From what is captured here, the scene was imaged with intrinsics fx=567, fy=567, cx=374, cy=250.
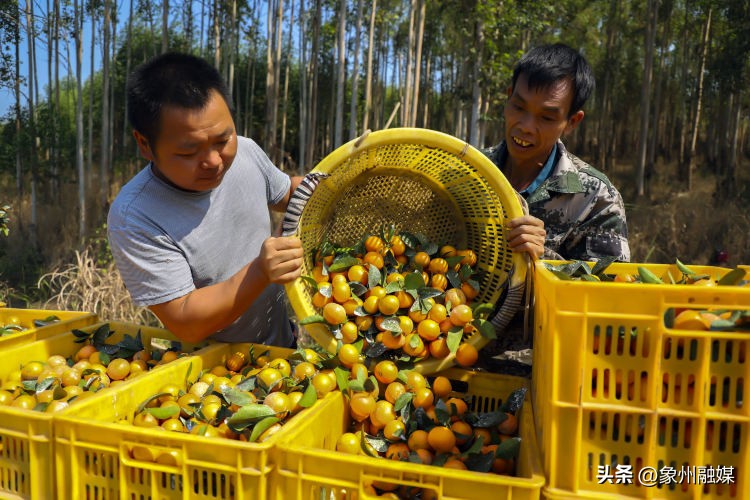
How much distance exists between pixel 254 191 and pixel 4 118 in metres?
9.50

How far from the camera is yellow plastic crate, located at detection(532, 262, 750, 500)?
3.13 feet

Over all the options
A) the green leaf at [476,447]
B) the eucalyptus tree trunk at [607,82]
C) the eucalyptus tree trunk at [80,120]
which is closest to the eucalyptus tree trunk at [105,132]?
the eucalyptus tree trunk at [80,120]

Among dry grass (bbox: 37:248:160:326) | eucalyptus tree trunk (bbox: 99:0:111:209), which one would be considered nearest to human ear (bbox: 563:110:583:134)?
dry grass (bbox: 37:248:160:326)

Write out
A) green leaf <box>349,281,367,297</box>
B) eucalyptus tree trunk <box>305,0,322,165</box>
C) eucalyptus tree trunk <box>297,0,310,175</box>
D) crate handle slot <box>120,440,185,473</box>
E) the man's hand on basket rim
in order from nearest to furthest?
crate handle slot <box>120,440,185,473</box>
the man's hand on basket rim
green leaf <box>349,281,367,297</box>
eucalyptus tree trunk <box>297,0,310,175</box>
eucalyptus tree trunk <box>305,0,322,165</box>

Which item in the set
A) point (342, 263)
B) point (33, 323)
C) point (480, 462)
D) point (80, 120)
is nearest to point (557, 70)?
point (342, 263)

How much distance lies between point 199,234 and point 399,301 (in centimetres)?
68

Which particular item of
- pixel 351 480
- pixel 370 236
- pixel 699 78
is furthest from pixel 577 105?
pixel 699 78

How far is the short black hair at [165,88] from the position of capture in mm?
1563

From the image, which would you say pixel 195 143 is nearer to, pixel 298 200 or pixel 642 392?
pixel 298 200

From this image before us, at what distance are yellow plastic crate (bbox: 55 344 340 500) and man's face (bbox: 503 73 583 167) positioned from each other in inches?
45.4

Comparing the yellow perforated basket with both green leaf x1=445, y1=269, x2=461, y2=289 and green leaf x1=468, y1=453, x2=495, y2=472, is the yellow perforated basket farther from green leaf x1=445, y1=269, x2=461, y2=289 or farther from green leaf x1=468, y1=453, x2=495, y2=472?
green leaf x1=468, y1=453, x2=495, y2=472

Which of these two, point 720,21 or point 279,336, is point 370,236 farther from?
point 720,21

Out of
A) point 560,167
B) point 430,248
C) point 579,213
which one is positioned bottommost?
point 430,248

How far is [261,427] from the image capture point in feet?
3.97
